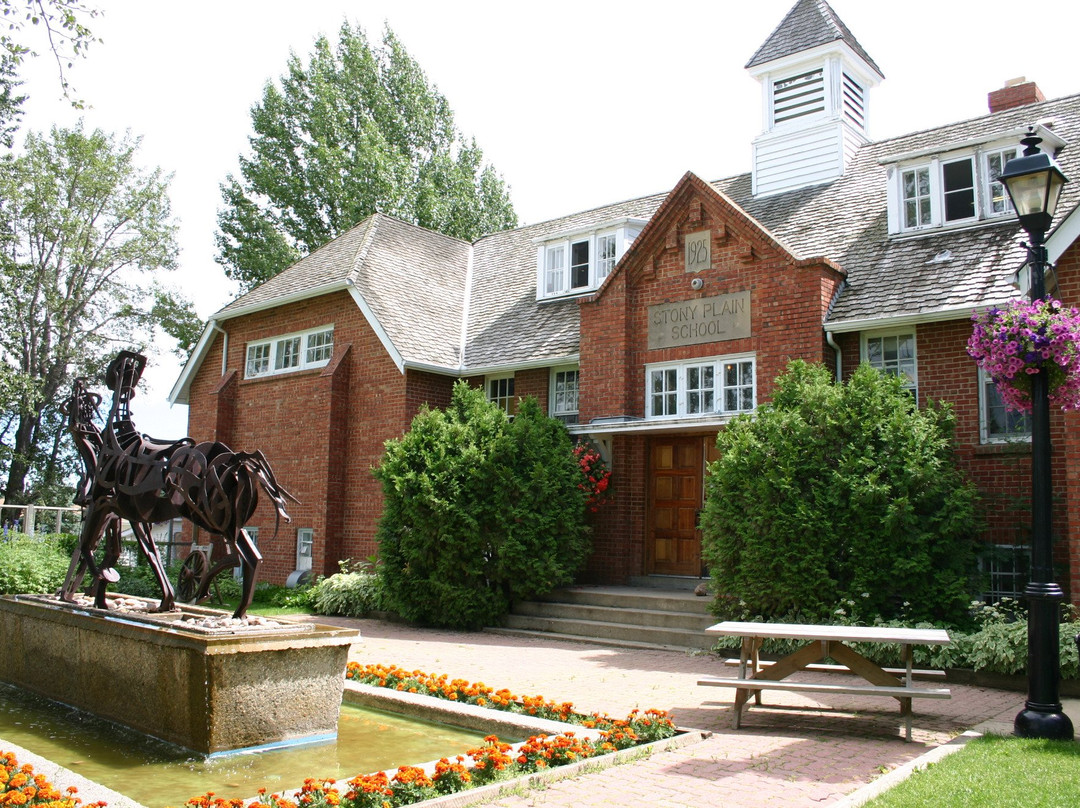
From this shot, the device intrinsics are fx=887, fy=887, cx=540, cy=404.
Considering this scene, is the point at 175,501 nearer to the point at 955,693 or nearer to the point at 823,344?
the point at 955,693

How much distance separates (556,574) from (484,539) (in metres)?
1.26

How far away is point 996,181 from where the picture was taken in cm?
1384

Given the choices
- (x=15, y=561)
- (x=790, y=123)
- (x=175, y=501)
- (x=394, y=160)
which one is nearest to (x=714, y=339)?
(x=790, y=123)

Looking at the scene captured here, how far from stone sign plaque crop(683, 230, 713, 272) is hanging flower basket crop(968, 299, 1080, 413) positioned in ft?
24.7

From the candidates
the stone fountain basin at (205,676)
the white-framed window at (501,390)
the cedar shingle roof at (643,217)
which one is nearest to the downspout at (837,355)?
the cedar shingle roof at (643,217)

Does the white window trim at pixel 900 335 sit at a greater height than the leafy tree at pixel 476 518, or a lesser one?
greater

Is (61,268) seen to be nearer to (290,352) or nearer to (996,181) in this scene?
(290,352)

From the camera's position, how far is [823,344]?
13531 millimetres

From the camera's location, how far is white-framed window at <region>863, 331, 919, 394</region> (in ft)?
42.9

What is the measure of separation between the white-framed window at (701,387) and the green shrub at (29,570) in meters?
10.4

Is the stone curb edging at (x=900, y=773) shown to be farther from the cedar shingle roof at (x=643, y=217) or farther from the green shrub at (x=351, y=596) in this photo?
the green shrub at (x=351, y=596)

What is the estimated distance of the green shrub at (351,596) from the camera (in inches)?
606

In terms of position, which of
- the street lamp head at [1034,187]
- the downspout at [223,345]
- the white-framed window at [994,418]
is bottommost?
the white-framed window at [994,418]

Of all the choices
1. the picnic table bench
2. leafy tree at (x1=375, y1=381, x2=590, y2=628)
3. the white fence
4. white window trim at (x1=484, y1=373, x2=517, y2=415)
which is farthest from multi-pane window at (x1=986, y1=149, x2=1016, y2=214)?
the white fence
